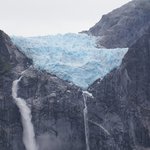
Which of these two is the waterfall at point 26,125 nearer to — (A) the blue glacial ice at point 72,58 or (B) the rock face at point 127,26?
(A) the blue glacial ice at point 72,58

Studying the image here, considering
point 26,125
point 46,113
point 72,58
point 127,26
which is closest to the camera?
point 26,125

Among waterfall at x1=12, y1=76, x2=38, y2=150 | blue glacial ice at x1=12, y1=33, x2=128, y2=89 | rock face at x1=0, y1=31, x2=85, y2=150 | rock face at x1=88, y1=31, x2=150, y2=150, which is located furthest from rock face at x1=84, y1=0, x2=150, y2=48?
waterfall at x1=12, y1=76, x2=38, y2=150

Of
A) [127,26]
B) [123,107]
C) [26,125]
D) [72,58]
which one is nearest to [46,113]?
[26,125]

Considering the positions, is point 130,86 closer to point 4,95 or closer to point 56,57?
point 56,57

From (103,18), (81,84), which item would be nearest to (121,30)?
(103,18)

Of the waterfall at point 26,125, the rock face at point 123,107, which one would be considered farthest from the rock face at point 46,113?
the rock face at point 123,107

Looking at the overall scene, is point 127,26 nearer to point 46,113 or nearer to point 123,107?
point 123,107
